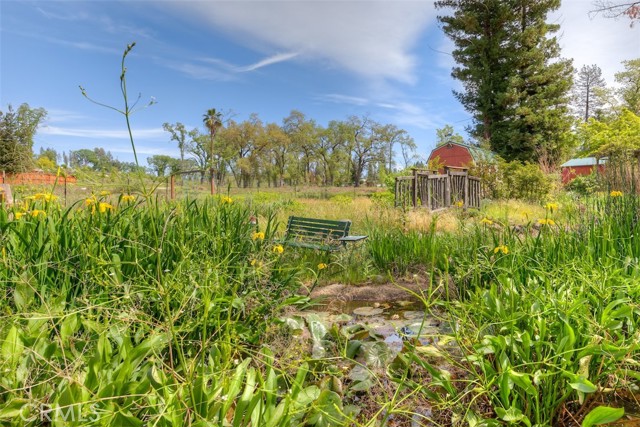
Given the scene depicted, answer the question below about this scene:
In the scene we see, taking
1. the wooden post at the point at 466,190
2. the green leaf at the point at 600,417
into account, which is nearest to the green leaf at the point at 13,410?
the green leaf at the point at 600,417

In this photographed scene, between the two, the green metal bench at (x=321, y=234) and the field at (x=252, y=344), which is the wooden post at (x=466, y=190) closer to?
the green metal bench at (x=321, y=234)

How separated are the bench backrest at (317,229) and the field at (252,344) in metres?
2.00

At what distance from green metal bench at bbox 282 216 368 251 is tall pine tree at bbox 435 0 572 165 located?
1909cm

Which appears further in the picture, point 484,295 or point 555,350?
point 484,295

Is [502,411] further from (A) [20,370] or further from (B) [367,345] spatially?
(A) [20,370]

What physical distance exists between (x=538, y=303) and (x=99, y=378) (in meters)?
1.66

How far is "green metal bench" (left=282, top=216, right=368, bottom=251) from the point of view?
13.4 feet

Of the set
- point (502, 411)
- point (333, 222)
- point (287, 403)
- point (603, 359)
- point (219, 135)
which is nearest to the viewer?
point (287, 403)

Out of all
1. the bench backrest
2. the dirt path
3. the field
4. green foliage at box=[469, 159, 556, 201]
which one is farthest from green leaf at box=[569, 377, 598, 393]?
green foliage at box=[469, 159, 556, 201]

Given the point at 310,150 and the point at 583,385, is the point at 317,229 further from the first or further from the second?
the point at 310,150

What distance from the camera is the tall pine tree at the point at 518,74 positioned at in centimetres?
2036

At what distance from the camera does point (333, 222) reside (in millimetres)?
4758

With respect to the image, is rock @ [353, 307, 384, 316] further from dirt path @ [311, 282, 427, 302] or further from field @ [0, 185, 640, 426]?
field @ [0, 185, 640, 426]

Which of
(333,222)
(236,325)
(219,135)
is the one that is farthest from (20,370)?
(219,135)
